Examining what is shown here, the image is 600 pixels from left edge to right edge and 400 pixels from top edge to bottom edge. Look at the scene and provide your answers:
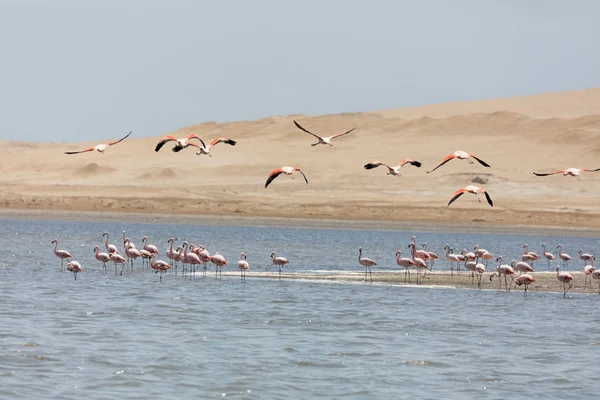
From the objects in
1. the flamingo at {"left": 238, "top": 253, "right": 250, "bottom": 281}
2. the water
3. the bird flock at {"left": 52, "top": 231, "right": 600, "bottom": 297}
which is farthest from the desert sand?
the water

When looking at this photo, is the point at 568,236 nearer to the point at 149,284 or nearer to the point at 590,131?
the point at 149,284

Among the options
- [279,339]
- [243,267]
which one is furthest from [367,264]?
[279,339]

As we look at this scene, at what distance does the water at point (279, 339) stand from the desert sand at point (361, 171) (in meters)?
24.1

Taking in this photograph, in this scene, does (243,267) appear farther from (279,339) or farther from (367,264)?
(279,339)

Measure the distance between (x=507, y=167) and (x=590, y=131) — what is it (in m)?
9.21

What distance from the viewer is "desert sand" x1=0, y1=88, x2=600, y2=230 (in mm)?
49344

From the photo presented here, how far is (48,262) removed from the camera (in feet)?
90.4

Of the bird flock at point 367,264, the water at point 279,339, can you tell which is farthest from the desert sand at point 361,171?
the water at point 279,339

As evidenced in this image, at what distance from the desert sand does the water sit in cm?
2408

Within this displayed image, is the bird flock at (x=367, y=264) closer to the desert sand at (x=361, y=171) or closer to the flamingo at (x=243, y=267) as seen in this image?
the flamingo at (x=243, y=267)

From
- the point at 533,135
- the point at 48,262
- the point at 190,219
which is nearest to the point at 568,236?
the point at 190,219

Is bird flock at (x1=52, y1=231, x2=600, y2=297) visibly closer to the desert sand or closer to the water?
the water

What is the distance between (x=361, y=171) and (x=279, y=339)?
50033 millimetres

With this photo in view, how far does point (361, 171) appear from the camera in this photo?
66.4 metres
